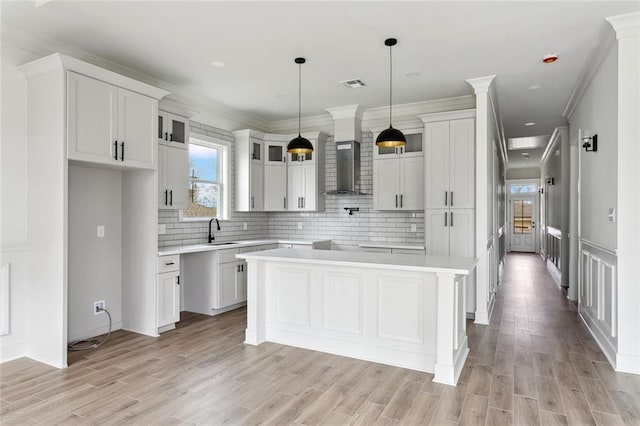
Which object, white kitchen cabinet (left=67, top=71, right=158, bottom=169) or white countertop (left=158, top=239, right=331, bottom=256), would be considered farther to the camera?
white countertop (left=158, top=239, right=331, bottom=256)

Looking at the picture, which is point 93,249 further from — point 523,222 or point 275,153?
point 523,222

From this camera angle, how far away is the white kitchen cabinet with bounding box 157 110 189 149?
4.69 metres

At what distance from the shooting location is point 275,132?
23.1ft

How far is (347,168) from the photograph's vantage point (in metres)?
6.10

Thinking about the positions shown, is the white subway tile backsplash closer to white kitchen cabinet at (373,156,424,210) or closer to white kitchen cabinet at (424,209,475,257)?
white kitchen cabinet at (373,156,424,210)

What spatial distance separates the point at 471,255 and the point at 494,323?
850 mm

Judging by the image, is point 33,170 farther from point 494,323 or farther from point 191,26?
point 494,323

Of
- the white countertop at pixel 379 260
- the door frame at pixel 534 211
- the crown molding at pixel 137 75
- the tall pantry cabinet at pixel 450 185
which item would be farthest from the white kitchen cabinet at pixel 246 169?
the door frame at pixel 534 211

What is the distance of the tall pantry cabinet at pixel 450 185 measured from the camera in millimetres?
4953

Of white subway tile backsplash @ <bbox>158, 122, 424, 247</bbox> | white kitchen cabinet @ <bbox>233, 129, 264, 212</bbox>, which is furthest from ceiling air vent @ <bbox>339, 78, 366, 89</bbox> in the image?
white kitchen cabinet @ <bbox>233, 129, 264, 212</bbox>

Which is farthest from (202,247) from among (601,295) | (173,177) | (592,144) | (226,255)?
(592,144)

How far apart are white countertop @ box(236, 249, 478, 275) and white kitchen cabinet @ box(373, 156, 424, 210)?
76.3 inches

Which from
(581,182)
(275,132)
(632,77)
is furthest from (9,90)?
(581,182)

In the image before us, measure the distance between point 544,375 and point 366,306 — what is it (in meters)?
1.53
